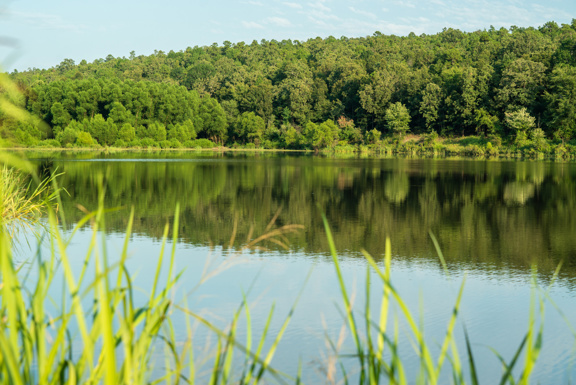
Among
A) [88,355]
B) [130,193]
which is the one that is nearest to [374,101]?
[130,193]

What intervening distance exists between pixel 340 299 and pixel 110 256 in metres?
3.74

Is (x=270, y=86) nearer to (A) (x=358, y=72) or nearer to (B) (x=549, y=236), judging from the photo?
(A) (x=358, y=72)

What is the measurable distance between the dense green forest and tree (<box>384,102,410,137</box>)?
0.15 m

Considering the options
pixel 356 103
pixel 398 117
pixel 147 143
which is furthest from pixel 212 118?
pixel 398 117

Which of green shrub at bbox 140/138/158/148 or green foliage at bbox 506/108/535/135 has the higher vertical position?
green foliage at bbox 506/108/535/135

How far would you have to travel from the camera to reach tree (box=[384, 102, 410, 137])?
62688mm

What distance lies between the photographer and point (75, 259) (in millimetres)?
8891

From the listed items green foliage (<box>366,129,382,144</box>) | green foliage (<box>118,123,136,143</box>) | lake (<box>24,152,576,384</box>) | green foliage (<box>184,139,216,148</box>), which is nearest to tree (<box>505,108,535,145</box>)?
green foliage (<box>366,129,382,144</box>)

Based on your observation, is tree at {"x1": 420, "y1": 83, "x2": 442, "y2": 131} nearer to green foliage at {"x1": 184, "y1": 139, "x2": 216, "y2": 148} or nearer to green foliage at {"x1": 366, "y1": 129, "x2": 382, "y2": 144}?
green foliage at {"x1": 366, "y1": 129, "x2": 382, "y2": 144}

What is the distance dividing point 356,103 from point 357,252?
2505 inches

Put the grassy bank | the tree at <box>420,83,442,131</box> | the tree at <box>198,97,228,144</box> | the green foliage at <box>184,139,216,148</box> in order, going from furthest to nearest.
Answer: the tree at <box>198,97,228,144</box> < the green foliage at <box>184,139,216,148</box> < the tree at <box>420,83,442,131</box> < the grassy bank

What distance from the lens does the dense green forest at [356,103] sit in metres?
54.6

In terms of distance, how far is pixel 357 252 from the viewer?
31.4ft

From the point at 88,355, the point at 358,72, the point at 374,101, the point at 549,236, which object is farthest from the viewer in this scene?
the point at 358,72
